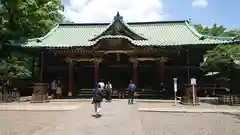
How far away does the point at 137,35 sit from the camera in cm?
2341

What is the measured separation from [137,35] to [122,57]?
286 cm

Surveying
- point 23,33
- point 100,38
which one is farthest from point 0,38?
point 100,38

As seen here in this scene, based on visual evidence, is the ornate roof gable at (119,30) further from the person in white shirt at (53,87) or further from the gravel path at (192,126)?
the gravel path at (192,126)

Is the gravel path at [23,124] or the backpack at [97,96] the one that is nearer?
the gravel path at [23,124]

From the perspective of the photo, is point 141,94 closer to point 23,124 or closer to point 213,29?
point 23,124

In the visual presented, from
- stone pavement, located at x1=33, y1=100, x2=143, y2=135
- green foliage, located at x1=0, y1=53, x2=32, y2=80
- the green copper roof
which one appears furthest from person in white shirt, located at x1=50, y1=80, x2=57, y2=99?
stone pavement, located at x1=33, y1=100, x2=143, y2=135

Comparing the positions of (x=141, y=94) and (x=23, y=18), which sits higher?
(x=23, y=18)

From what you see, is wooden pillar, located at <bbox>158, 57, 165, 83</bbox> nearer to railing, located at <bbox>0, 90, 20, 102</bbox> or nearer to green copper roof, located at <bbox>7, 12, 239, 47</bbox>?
green copper roof, located at <bbox>7, 12, 239, 47</bbox>

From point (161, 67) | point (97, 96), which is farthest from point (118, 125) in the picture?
point (161, 67)

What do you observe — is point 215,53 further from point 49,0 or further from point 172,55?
point 49,0

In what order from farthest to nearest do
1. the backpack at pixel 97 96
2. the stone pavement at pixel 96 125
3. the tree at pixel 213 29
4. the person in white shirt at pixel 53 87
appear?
the tree at pixel 213 29, the person in white shirt at pixel 53 87, the backpack at pixel 97 96, the stone pavement at pixel 96 125

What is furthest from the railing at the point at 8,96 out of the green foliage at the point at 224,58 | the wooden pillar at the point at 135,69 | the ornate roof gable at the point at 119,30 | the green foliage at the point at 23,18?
the green foliage at the point at 224,58

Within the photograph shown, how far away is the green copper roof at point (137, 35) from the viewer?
22.6 meters

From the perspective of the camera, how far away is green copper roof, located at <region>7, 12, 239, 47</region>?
74.2 ft
